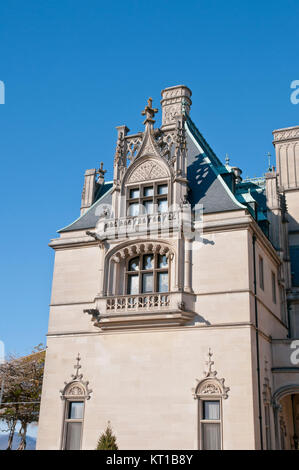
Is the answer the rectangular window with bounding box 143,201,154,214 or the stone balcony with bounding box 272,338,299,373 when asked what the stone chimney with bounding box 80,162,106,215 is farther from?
the stone balcony with bounding box 272,338,299,373

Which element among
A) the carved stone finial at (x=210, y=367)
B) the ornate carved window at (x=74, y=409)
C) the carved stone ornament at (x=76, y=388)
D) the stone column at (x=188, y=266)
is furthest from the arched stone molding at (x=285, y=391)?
the carved stone ornament at (x=76, y=388)

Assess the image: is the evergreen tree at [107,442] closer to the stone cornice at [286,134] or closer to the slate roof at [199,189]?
the slate roof at [199,189]

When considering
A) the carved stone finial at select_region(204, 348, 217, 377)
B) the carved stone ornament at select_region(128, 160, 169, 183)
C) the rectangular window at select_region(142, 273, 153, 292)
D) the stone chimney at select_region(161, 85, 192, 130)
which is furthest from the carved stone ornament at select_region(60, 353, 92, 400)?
the stone chimney at select_region(161, 85, 192, 130)

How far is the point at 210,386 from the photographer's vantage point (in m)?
22.4

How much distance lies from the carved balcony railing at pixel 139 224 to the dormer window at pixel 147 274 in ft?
4.64

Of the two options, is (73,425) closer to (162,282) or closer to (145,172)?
(162,282)

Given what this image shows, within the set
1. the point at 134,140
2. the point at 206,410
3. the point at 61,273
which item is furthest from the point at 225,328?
the point at 134,140

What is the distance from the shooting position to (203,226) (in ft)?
81.5

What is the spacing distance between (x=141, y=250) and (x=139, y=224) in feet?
4.27

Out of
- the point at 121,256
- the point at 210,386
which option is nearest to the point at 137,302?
the point at 121,256

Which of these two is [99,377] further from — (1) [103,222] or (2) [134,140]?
(2) [134,140]

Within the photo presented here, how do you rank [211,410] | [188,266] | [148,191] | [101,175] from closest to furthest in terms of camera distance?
[211,410]
[188,266]
[148,191]
[101,175]

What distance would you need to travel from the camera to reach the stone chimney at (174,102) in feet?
110

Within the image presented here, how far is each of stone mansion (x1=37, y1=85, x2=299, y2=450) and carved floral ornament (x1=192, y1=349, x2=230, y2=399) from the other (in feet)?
0.14
